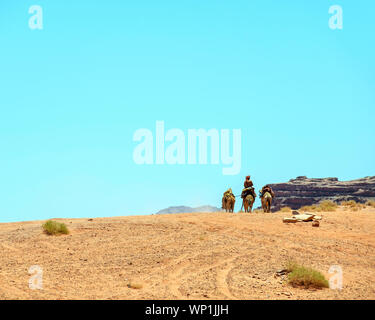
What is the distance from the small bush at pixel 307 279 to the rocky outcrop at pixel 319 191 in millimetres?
92874

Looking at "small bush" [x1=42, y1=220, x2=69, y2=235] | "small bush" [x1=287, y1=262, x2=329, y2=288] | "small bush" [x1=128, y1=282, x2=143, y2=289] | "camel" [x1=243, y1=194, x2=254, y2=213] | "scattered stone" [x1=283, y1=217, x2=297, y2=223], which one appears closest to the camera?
"small bush" [x1=128, y1=282, x2=143, y2=289]

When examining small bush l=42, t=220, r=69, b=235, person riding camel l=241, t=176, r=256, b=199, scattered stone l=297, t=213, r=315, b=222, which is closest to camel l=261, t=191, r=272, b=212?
person riding camel l=241, t=176, r=256, b=199

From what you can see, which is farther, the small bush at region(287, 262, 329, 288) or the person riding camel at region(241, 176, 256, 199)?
the person riding camel at region(241, 176, 256, 199)

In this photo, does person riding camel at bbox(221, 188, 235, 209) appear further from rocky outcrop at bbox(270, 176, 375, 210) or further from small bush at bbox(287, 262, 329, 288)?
rocky outcrop at bbox(270, 176, 375, 210)

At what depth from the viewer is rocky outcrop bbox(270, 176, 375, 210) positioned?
106250mm

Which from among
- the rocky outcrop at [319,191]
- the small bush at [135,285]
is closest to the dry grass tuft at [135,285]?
the small bush at [135,285]

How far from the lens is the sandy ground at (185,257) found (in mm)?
13673

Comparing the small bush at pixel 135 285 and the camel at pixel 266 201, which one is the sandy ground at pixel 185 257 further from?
the camel at pixel 266 201

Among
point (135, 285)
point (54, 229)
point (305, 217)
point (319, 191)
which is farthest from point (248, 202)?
point (319, 191)

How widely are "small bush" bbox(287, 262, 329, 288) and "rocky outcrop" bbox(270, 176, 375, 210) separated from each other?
9287 centimetres

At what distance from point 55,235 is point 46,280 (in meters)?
5.74

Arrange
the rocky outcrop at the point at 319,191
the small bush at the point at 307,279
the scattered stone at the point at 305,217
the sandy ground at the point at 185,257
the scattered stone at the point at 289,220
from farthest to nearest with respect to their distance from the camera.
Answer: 1. the rocky outcrop at the point at 319,191
2. the scattered stone at the point at 305,217
3. the scattered stone at the point at 289,220
4. the small bush at the point at 307,279
5. the sandy ground at the point at 185,257

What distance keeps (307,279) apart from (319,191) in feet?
333
